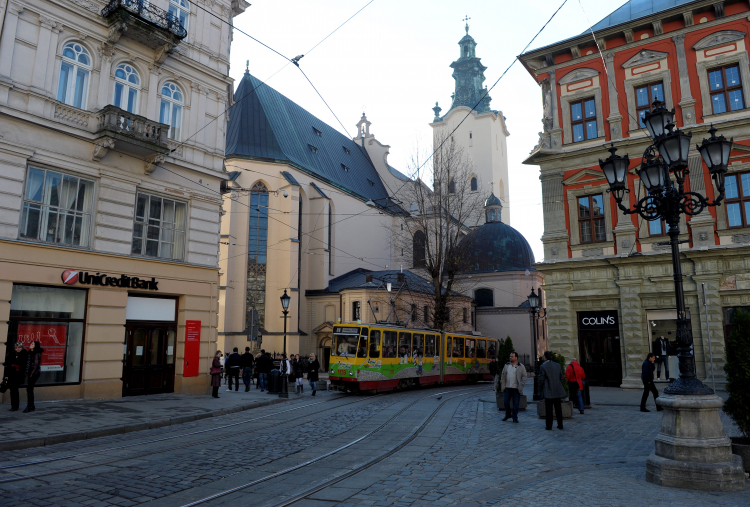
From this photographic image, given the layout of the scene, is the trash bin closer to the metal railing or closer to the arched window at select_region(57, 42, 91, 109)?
the arched window at select_region(57, 42, 91, 109)

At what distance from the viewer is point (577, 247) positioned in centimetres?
2250

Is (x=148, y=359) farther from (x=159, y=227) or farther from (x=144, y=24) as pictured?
(x=144, y=24)

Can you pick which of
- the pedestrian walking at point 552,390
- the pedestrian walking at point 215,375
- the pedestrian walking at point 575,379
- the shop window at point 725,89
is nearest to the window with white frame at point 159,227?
the pedestrian walking at point 215,375

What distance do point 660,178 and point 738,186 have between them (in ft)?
48.5

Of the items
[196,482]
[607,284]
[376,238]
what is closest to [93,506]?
[196,482]

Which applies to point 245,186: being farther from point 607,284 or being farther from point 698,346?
point 698,346

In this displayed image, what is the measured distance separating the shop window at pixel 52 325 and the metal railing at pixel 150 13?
8196mm

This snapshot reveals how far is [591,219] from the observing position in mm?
22547

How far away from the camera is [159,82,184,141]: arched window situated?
18172 mm

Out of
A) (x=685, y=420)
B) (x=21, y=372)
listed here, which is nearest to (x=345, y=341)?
(x=21, y=372)

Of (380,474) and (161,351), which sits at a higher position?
(161,351)

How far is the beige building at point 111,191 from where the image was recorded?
14195 millimetres

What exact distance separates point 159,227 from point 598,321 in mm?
16791

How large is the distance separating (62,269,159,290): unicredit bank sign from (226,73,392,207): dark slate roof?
20.5 metres
